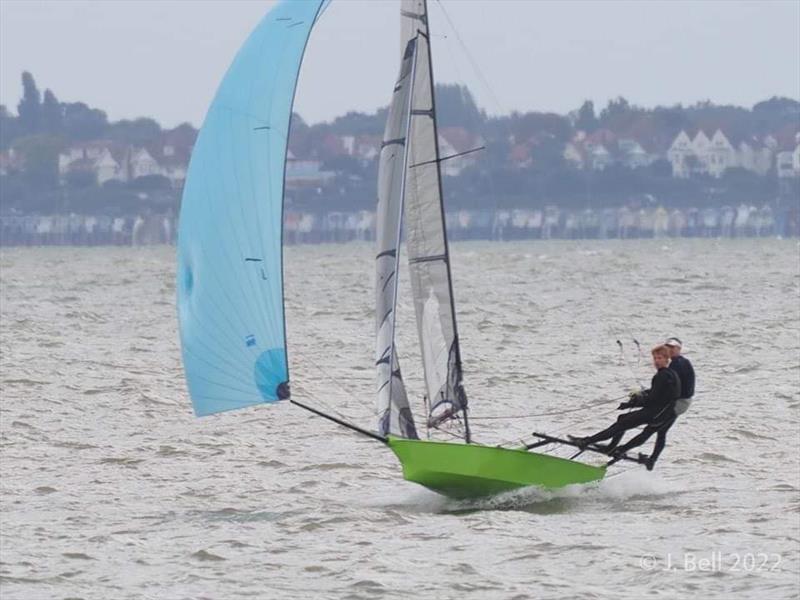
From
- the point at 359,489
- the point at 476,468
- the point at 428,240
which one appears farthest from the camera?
the point at 359,489

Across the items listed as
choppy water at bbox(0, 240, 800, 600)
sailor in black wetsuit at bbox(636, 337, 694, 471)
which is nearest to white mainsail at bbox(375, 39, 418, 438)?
choppy water at bbox(0, 240, 800, 600)

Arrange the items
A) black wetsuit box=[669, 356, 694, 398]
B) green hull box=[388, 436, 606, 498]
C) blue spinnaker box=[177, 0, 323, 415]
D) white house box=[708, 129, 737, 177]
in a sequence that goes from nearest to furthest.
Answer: blue spinnaker box=[177, 0, 323, 415] → green hull box=[388, 436, 606, 498] → black wetsuit box=[669, 356, 694, 398] → white house box=[708, 129, 737, 177]

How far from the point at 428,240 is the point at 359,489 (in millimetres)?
2507

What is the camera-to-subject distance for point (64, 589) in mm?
11828

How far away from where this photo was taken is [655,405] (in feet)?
47.4

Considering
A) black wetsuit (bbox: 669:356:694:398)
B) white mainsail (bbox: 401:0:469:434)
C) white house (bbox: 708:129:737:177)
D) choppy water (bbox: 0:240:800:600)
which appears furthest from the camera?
white house (bbox: 708:129:737:177)

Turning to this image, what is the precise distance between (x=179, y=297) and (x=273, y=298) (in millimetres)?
699

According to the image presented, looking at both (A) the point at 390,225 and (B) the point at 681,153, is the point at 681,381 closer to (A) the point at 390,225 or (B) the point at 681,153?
Result: (A) the point at 390,225

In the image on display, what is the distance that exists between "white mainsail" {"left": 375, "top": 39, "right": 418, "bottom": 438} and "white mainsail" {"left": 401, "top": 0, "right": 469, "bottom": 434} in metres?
0.20

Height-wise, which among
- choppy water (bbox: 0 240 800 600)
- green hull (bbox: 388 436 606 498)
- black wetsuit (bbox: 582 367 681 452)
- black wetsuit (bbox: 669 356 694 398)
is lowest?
choppy water (bbox: 0 240 800 600)

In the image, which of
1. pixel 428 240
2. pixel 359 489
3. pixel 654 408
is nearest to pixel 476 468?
pixel 654 408

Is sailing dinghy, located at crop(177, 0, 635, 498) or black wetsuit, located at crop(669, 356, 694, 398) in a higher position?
sailing dinghy, located at crop(177, 0, 635, 498)

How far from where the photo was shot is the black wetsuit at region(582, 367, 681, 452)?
1437cm

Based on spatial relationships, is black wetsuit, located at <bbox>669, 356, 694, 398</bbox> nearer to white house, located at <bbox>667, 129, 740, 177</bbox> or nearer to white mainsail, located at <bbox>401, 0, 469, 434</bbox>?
white mainsail, located at <bbox>401, 0, 469, 434</bbox>
